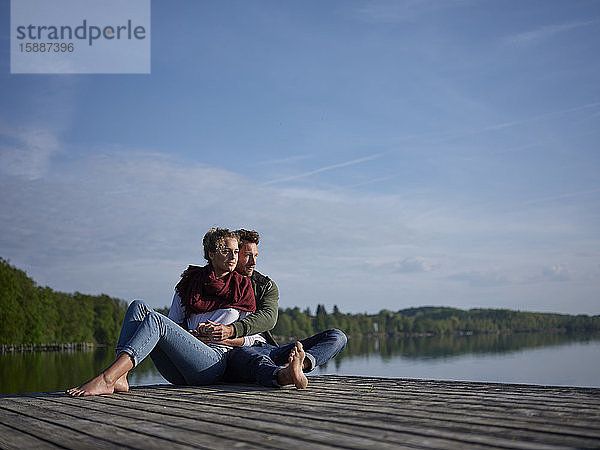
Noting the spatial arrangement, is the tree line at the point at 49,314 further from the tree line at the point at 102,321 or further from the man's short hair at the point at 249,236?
the man's short hair at the point at 249,236

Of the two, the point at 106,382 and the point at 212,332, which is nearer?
the point at 106,382


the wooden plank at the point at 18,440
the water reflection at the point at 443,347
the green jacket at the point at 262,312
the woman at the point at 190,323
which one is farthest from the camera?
the water reflection at the point at 443,347

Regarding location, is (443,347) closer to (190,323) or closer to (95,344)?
(95,344)

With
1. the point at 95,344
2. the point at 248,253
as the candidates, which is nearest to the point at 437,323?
the point at 95,344

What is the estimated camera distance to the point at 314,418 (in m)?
3.46

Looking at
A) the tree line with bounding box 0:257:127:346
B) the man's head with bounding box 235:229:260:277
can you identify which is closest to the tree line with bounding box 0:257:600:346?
the tree line with bounding box 0:257:127:346

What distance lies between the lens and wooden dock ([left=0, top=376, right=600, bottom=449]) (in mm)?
2830

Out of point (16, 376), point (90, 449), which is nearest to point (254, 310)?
point (90, 449)

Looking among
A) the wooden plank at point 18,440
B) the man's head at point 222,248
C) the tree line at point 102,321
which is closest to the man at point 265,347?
the man's head at point 222,248

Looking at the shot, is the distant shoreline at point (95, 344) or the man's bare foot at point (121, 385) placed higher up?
the man's bare foot at point (121, 385)

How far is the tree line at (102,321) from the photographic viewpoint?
187 feet

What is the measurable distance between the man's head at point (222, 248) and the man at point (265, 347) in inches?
8.7

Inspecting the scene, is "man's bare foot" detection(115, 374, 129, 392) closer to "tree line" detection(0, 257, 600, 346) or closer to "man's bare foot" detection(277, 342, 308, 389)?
"man's bare foot" detection(277, 342, 308, 389)

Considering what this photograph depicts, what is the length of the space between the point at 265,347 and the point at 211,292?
0.66 metres
